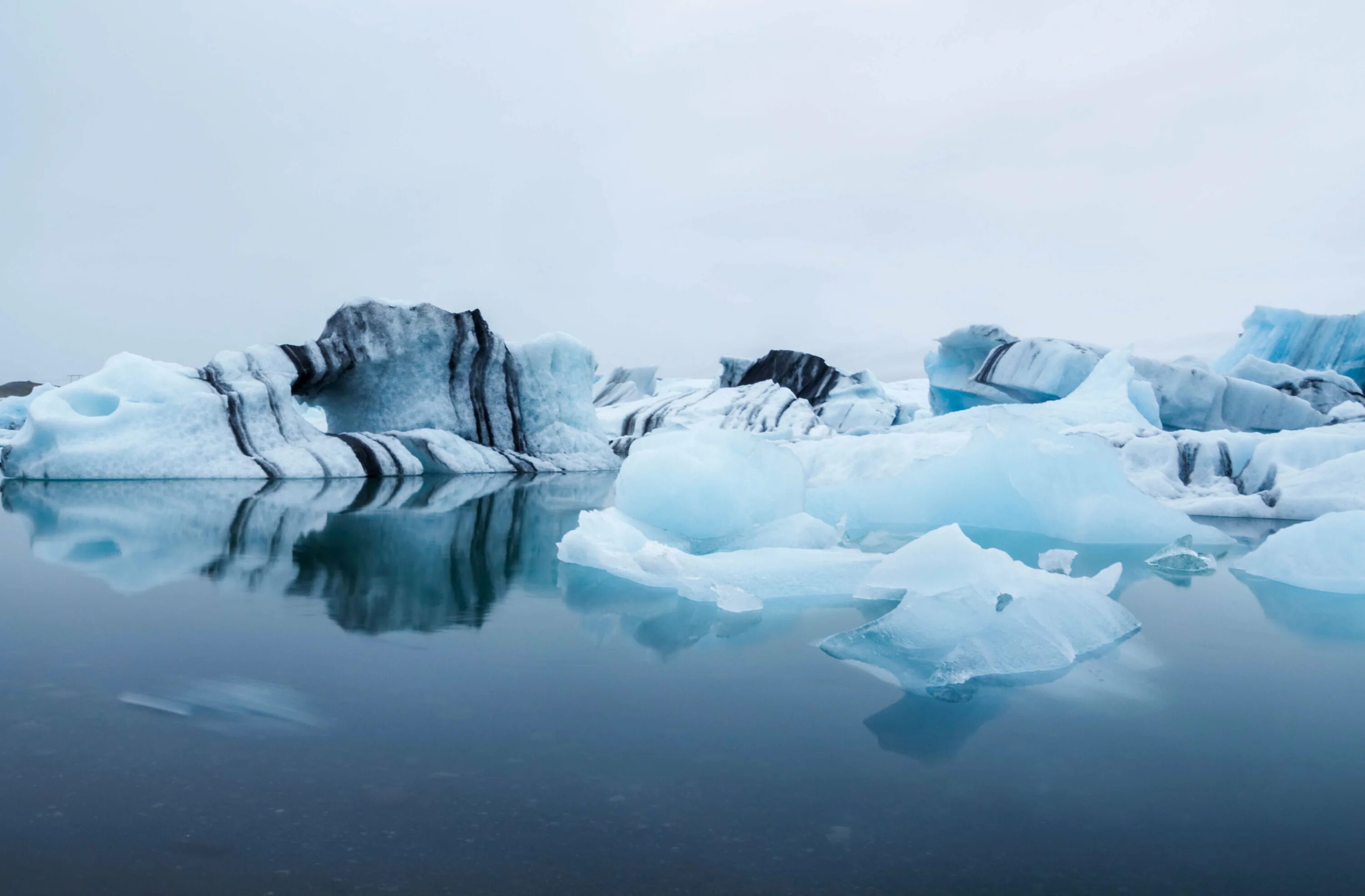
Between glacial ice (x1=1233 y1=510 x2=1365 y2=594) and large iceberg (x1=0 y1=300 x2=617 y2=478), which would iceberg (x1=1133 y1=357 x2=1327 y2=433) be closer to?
Answer: large iceberg (x1=0 y1=300 x2=617 y2=478)

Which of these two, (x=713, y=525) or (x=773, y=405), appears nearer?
(x=713, y=525)

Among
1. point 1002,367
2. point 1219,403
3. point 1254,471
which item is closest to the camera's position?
point 1254,471

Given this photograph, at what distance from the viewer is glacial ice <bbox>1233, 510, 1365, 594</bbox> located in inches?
149

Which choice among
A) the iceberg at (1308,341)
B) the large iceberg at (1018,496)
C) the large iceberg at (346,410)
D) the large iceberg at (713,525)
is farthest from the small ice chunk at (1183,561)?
the iceberg at (1308,341)

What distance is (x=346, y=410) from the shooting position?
40.2ft

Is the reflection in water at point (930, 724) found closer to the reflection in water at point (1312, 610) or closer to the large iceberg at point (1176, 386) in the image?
the reflection in water at point (1312, 610)

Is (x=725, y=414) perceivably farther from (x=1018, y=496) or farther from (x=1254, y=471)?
(x=1018, y=496)

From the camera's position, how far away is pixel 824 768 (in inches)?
62.7

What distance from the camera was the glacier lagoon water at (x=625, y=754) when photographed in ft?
4.01

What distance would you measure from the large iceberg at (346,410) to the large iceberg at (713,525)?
5877mm

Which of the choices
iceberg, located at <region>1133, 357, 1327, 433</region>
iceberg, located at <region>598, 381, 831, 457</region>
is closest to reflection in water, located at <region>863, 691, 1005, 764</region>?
iceberg, located at <region>1133, 357, 1327, 433</region>

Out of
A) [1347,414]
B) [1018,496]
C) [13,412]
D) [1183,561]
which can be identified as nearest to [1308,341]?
[1347,414]

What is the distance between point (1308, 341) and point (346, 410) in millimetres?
16674

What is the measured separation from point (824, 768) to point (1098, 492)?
4.41 meters
